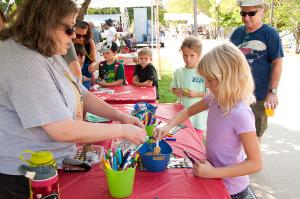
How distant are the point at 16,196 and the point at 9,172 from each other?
13cm

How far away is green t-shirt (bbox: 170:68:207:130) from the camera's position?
311cm

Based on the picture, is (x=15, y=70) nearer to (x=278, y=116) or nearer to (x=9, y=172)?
(x=9, y=172)

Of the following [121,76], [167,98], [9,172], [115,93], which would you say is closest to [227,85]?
[9,172]

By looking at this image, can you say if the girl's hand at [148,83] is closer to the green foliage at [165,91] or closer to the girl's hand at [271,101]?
the girl's hand at [271,101]

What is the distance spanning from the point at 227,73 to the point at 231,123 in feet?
0.85

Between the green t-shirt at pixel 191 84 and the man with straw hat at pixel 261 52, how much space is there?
55 cm

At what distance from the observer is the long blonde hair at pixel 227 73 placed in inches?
60.8

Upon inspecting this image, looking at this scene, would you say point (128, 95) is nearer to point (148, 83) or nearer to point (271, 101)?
point (148, 83)

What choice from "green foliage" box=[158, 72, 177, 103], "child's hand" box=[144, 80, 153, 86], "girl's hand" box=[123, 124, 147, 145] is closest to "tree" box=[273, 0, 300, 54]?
"green foliage" box=[158, 72, 177, 103]

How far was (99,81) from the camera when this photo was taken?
433cm

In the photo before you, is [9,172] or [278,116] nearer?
[9,172]

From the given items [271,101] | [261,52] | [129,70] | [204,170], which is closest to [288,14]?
[129,70]

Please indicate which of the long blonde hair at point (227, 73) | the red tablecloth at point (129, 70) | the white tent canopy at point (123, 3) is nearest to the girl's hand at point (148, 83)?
the red tablecloth at point (129, 70)

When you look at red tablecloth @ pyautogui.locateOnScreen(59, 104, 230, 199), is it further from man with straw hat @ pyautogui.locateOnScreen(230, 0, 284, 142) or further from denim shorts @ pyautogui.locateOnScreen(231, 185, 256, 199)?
man with straw hat @ pyautogui.locateOnScreen(230, 0, 284, 142)
